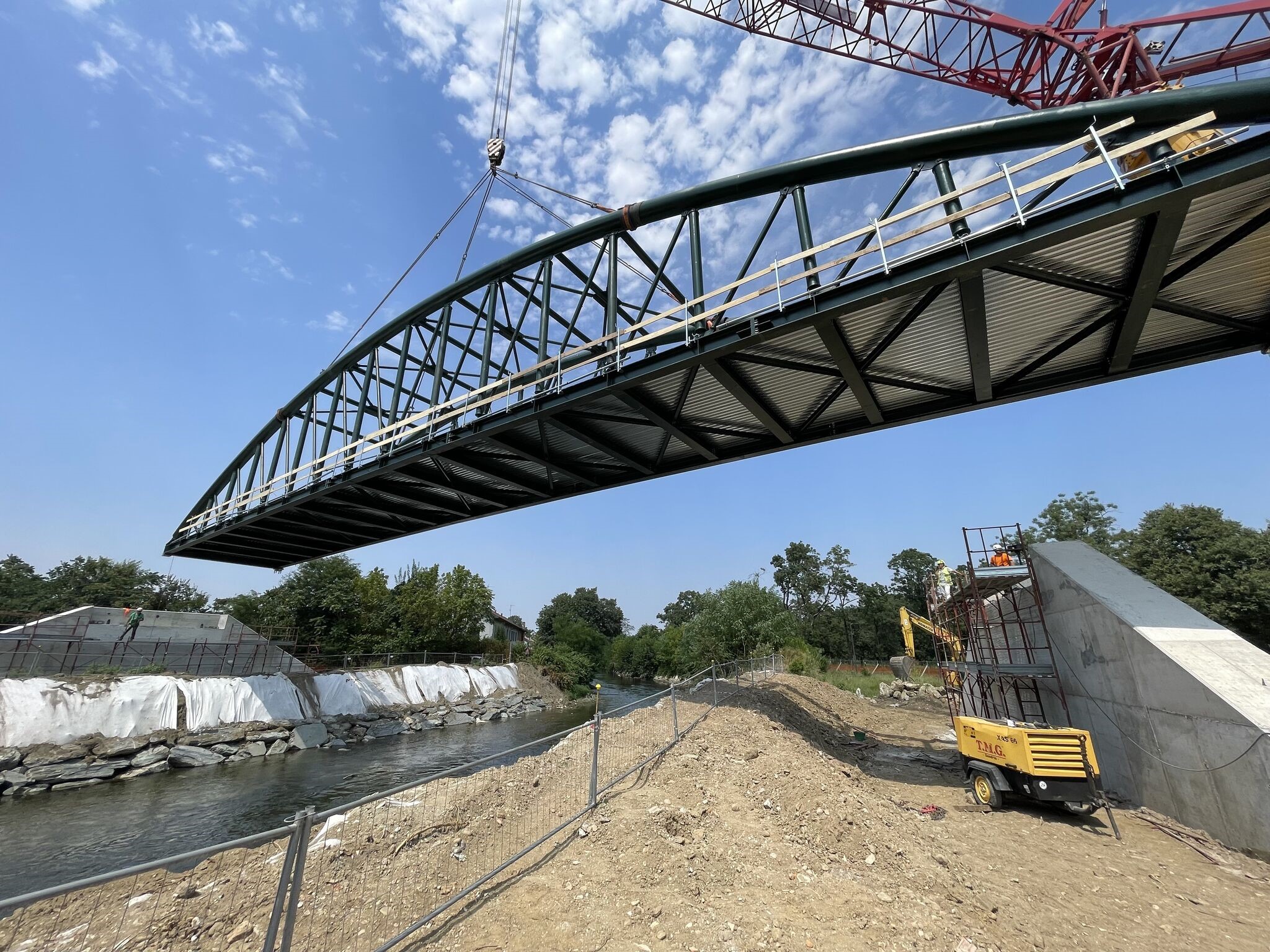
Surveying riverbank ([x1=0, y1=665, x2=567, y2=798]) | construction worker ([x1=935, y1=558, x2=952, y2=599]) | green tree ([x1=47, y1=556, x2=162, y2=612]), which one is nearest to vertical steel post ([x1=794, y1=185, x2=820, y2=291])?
construction worker ([x1=935, y1=558, x2=952, y2=599])

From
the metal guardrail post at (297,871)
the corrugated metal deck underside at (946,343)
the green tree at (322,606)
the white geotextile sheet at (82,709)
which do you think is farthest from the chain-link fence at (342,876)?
the green tree at (322,606)

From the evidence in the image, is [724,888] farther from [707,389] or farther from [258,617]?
[258,617]

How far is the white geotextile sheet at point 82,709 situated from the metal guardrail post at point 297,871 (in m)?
25.2

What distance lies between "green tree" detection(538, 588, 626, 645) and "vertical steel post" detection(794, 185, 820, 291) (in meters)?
111

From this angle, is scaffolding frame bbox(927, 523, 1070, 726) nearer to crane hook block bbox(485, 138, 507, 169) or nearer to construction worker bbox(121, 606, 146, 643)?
crane hook block bbox(485, 138, 507, 169)

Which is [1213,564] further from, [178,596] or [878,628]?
[178,596]

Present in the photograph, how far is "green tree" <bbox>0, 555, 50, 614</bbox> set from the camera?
5519cm

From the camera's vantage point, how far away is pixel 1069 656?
13172 mm

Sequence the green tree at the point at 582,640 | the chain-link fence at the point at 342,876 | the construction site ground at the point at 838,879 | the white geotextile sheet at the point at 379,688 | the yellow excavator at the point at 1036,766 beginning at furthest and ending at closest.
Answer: the green tree at the point at 582,640 < the white geotextile sheet at the point at 379,688 < the yellow excavator at the point at 1036,766 < the construction site ground at the point at 838,879 < the chain-link fence at the point at 342,876

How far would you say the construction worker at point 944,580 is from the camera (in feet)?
68.2

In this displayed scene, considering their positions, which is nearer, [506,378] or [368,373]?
[506,378]

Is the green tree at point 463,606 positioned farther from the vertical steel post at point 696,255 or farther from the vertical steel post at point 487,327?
the vertical steel post at point 696,255

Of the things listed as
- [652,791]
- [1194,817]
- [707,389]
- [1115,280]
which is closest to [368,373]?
[707,389]

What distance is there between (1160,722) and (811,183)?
1390 centimetres
